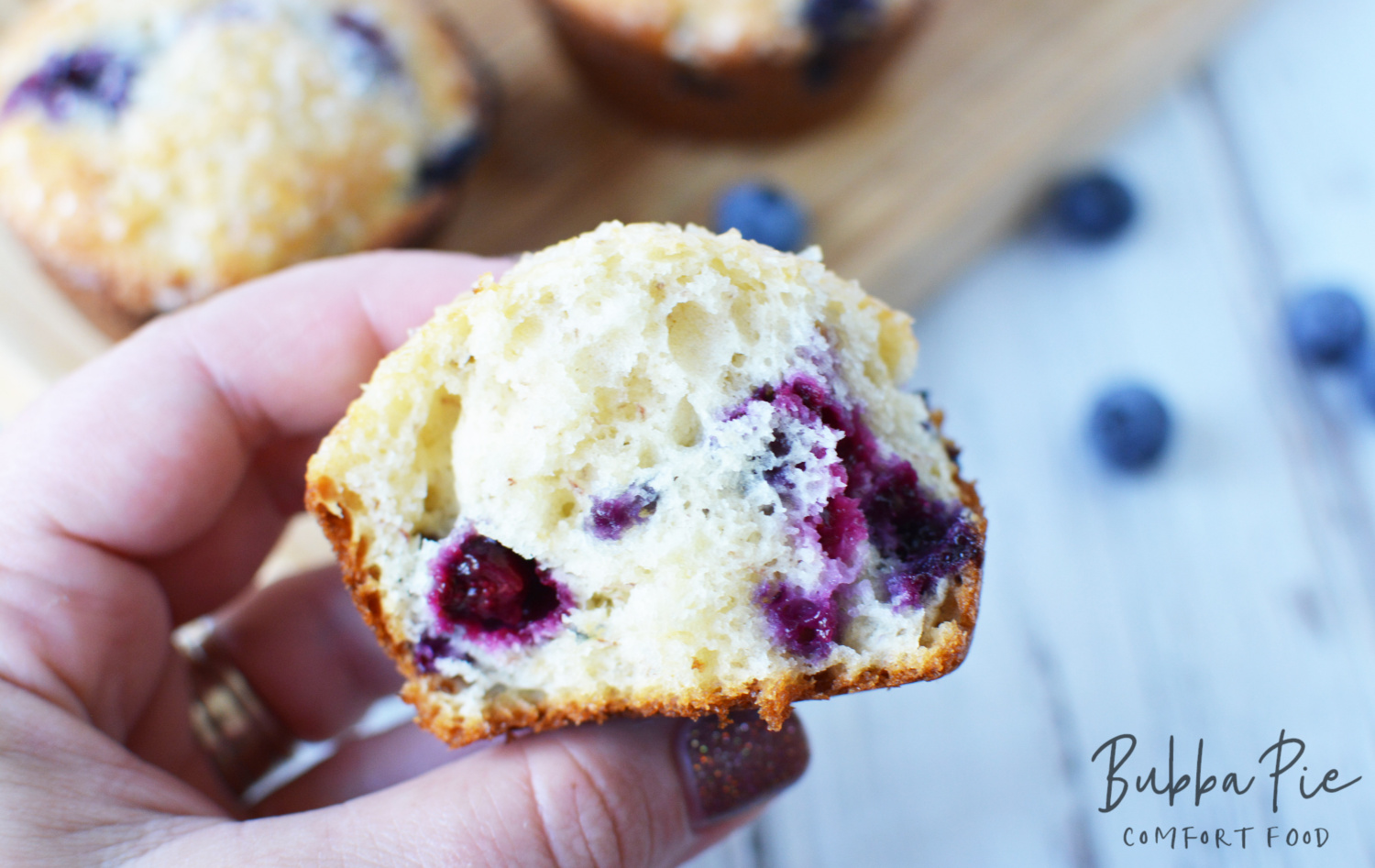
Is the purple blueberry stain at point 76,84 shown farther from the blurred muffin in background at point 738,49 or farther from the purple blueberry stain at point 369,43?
the blurred muffin in background at point 738,49

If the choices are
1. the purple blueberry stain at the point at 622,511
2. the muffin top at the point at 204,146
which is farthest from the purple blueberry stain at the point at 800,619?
the muffin top at the point at 204,146

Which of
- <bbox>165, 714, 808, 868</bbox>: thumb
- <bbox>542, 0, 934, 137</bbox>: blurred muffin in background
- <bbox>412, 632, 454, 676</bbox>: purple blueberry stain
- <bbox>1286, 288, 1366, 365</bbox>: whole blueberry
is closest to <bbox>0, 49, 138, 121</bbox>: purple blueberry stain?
<bbox>542, 0, 934, 137</bbox>: blurred muffin in background

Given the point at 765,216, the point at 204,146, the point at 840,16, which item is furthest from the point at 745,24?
the point at 204,146

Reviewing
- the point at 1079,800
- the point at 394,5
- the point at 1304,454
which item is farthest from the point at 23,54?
the point at 1304,454

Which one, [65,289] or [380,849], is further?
[65,289]

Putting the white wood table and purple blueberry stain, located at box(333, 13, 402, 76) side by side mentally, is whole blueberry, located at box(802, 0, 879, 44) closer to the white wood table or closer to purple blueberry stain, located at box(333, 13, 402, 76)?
the white wood table

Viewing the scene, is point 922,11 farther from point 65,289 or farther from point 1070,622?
point 65,289

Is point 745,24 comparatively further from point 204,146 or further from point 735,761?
point 735,761
